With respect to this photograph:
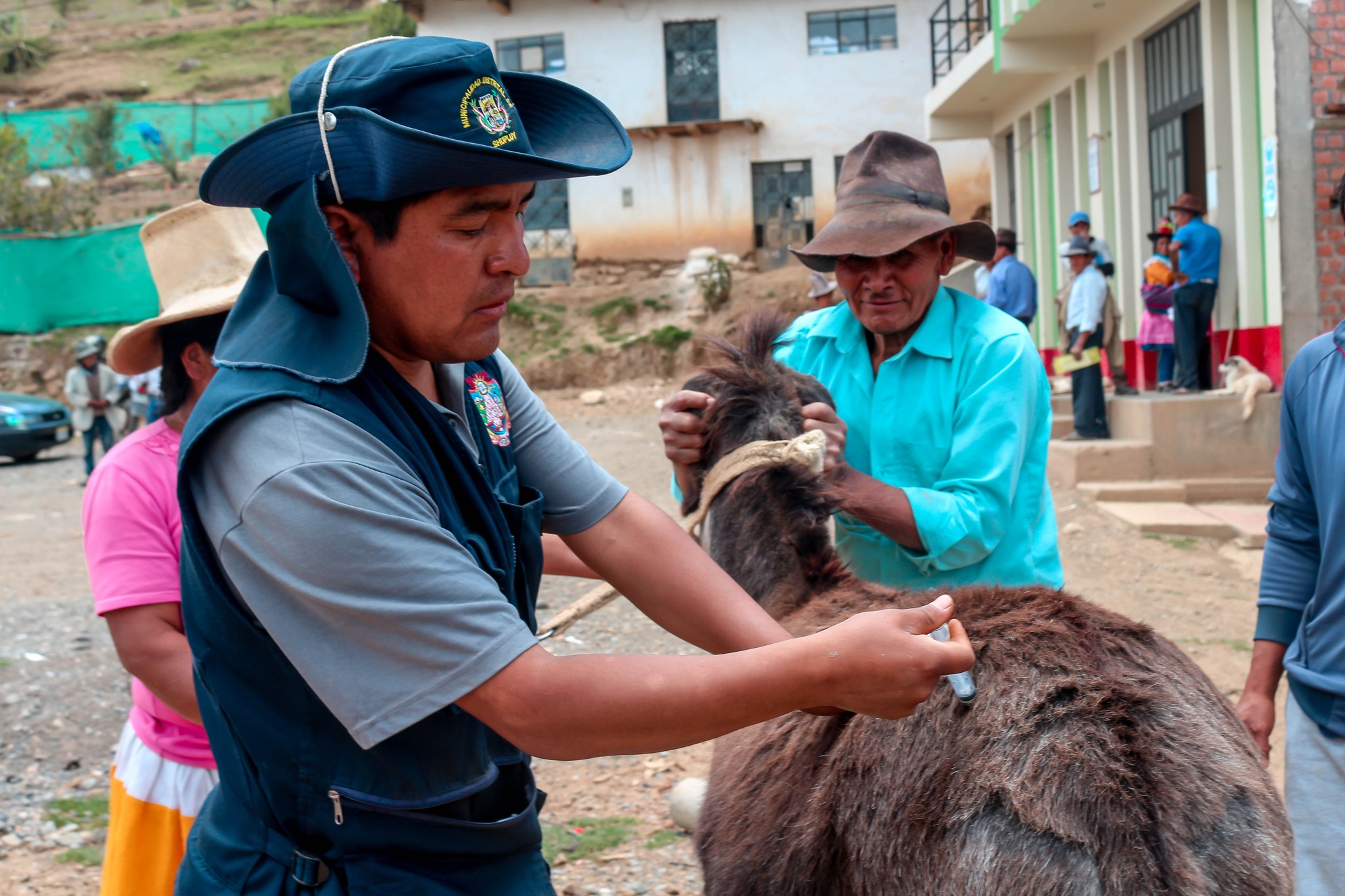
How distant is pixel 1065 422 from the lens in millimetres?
12352

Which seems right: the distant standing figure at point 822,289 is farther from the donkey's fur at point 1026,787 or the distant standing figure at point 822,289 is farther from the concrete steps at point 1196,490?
the donkey's fur at point 1026,787

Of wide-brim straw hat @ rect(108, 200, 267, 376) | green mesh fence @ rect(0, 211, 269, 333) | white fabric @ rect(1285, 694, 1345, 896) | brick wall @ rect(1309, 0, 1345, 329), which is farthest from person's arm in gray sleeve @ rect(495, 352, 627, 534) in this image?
green mesh fence @ rect(0, 211, 269, 333)

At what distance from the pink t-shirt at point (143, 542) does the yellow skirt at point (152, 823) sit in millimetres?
42

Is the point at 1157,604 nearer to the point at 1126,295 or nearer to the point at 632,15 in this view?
the point at 1126,295

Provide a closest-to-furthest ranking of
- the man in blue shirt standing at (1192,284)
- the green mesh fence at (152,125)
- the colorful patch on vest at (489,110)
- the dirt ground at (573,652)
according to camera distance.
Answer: the colorful patch on vest at (489,110) → the dirt ground at (573,652) → the man in blue shirt standing at (1192,284) → the green mesh fence at (152,125)

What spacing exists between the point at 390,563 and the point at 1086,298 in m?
11.6

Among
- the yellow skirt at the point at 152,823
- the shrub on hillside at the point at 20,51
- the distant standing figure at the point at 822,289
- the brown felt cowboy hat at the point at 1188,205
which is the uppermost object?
the shrub on hillside at the point at 20,51

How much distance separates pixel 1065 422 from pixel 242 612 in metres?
12.0

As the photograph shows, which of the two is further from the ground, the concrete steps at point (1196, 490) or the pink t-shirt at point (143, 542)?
the pink t-shirt at point (143, 542)

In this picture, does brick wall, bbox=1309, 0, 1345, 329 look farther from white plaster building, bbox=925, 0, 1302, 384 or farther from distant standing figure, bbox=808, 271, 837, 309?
distant standing figure, bbox=808, 271, 837, 309

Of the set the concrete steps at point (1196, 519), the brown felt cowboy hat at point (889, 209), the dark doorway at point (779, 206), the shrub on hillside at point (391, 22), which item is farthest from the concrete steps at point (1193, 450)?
the shrub on hillside at point (391, 22)

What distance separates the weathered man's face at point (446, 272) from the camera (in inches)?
59.1

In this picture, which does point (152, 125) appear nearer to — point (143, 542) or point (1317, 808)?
point (143, 542)

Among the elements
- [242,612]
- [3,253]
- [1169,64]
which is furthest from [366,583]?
[3,253]
